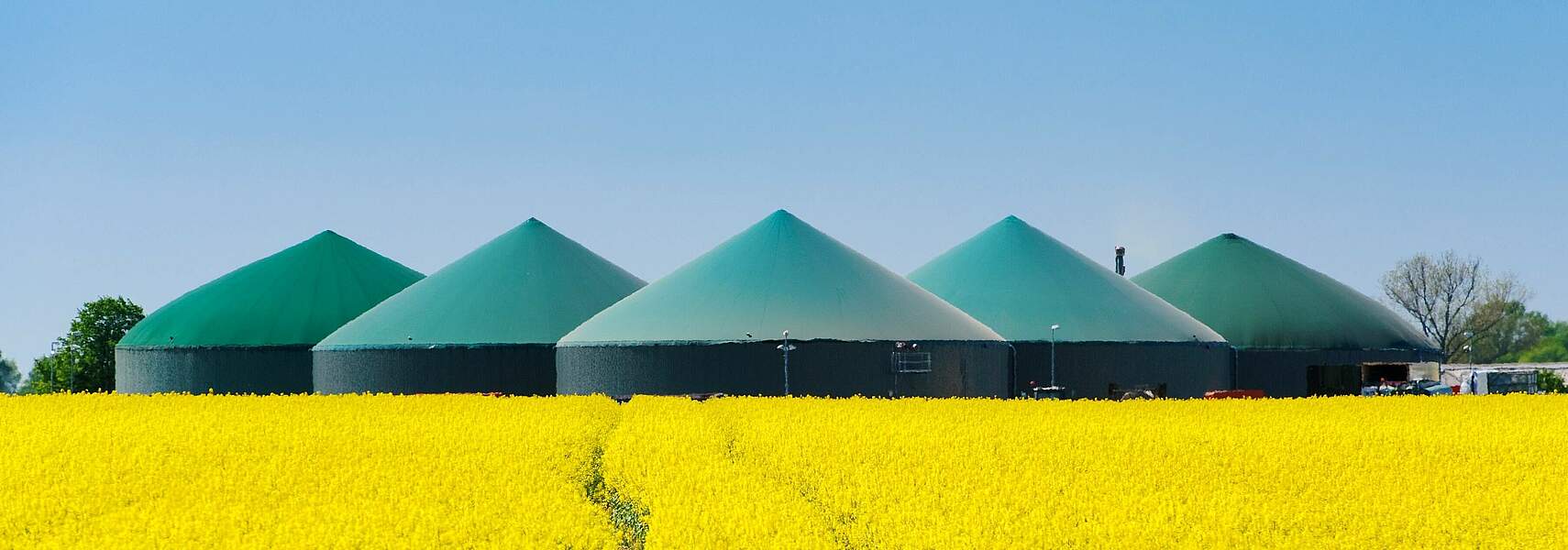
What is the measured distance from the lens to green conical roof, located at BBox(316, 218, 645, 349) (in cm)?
7156

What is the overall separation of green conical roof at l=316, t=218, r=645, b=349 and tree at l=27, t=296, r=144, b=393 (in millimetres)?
56833

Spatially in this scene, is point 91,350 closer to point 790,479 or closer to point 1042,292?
point 1042,292

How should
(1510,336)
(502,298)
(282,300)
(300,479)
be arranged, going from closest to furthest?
(300,479), (502,298), (282,300), (1510,336)

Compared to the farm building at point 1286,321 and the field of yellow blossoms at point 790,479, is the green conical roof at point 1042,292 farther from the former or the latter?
the field of yellow blossoms at point 790,479

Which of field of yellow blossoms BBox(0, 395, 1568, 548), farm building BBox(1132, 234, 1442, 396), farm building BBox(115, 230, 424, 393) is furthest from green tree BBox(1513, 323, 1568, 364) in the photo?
field of yellow blossoms BBox(0, 395, 1568, 548)

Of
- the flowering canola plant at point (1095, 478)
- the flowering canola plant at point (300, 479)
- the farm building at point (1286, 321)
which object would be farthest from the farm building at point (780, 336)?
the farm building at point (1286, 321)

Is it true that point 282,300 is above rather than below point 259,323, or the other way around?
above

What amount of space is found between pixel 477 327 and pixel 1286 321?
44.9 meters

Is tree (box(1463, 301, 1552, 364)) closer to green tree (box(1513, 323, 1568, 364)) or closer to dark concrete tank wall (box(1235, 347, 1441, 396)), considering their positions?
green tree (box(1513, 323, 1568, 364))

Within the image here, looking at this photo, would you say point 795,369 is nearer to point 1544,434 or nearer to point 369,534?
point 1544,434

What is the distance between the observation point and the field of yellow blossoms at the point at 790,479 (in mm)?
15102

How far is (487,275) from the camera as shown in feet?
249

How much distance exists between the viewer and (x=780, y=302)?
6328 cm

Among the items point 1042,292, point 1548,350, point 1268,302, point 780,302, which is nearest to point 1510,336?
point 1548,350
